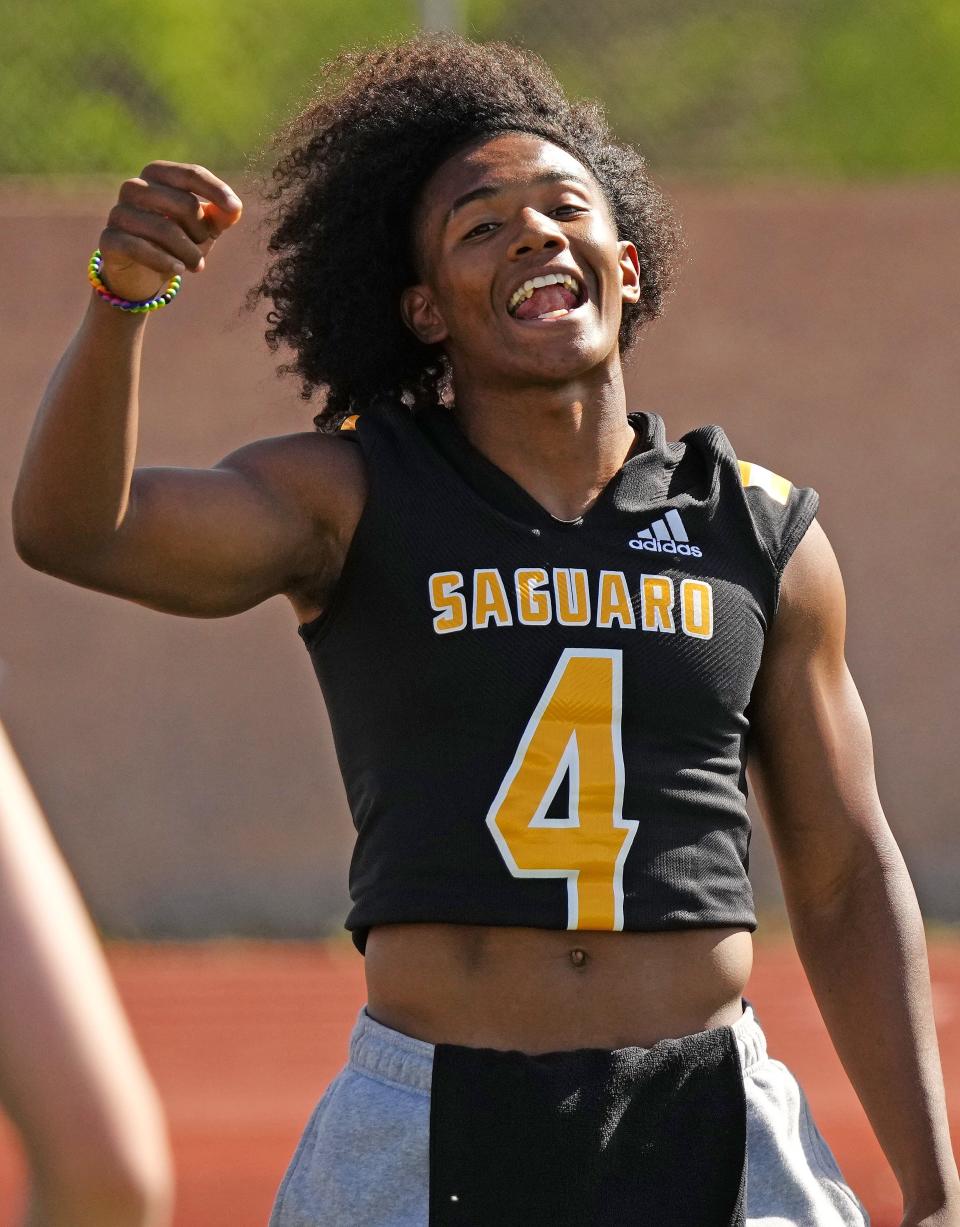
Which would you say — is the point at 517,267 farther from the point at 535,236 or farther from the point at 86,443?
the point at 86,443

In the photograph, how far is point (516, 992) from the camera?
8.52ft

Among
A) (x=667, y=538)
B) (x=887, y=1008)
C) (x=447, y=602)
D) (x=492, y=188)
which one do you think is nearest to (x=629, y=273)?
(x=492, y=188)

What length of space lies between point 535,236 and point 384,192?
382mm

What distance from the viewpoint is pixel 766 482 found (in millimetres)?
2984

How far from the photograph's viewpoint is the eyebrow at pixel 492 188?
9.88ft

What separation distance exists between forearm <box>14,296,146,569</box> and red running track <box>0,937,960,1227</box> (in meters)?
2.67

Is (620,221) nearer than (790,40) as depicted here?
Yes

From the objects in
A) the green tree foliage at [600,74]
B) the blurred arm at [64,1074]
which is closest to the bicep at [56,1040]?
the blurred arm at [64,1074]

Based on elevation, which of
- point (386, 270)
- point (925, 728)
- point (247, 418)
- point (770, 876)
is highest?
point (247, 418)

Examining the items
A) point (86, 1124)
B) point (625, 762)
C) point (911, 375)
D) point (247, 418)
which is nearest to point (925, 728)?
point (911, 375)

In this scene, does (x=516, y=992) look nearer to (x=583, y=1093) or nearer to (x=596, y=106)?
(x=583, y=1093)

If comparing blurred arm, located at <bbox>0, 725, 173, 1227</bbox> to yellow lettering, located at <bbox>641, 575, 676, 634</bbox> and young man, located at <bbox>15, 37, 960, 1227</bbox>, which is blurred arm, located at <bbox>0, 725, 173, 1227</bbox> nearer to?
young man, located at <bbox>15, 37, 960, 1227</bbox>

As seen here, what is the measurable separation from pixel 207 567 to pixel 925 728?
25.2 ft

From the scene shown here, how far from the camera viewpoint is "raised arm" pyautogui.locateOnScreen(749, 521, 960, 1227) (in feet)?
9.40
